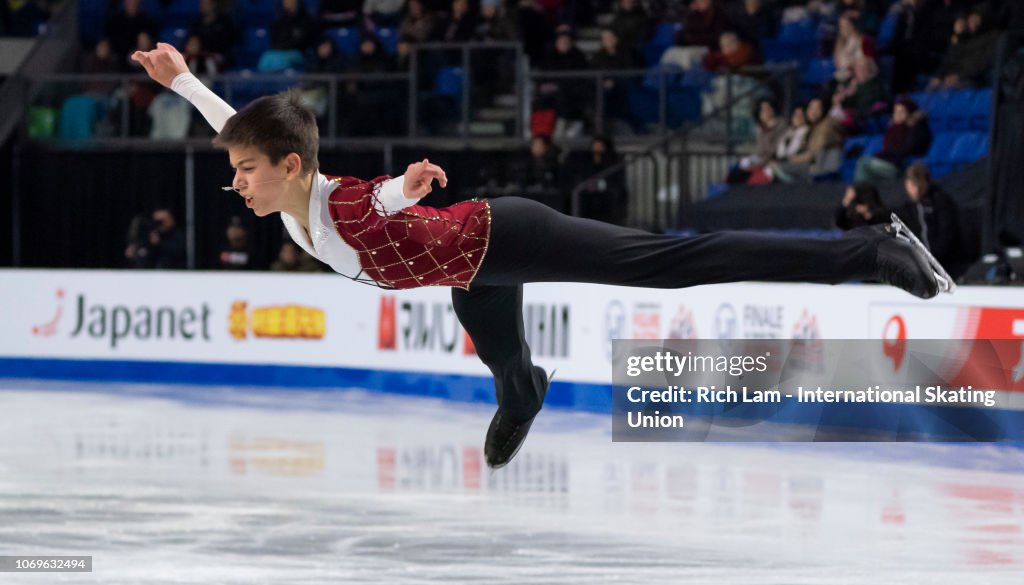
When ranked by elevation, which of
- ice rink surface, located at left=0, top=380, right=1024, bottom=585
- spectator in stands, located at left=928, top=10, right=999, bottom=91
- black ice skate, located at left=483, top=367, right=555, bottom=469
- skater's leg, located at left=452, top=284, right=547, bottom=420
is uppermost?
spectator in stands, located at left=928, top=10, right=999, bottom=91

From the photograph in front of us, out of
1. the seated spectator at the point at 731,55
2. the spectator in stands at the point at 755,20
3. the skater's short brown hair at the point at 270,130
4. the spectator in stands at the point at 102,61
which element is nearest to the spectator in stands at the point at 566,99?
the seated spectator at the point at 731,55

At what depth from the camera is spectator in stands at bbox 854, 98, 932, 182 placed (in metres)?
12.9

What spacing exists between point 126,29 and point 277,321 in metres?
4.94

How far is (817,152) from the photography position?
1341 centimetres

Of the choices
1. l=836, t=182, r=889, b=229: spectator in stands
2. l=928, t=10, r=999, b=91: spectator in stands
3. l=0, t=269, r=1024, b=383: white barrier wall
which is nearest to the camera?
l=0, t=269, r=1024, b=383: white barrier wall

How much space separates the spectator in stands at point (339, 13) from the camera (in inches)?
674

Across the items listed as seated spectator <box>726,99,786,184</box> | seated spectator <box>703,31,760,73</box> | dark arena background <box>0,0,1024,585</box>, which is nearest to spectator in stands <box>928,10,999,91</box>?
dark arena background <box>0,0,1024,585</box>

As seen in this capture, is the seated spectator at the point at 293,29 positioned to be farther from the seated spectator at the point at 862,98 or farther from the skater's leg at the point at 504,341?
the skater's leg at the point at 504,341

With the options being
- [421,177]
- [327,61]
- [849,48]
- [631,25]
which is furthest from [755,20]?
[421,177]

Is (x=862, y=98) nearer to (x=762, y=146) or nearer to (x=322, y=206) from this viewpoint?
(x=762, y=146)

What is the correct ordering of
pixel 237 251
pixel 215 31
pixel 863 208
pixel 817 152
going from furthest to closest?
pixel 215 31 < pixel 237 251 < pixel 817 152 < pixel 863 208

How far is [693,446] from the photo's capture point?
34.0 feet

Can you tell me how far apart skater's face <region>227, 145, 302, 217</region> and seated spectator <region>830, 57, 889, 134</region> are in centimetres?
908

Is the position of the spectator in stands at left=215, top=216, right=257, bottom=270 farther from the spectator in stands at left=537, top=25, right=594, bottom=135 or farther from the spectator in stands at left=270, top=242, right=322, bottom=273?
the spectator in stands at left=537, top=25, right=594, bottom=135
